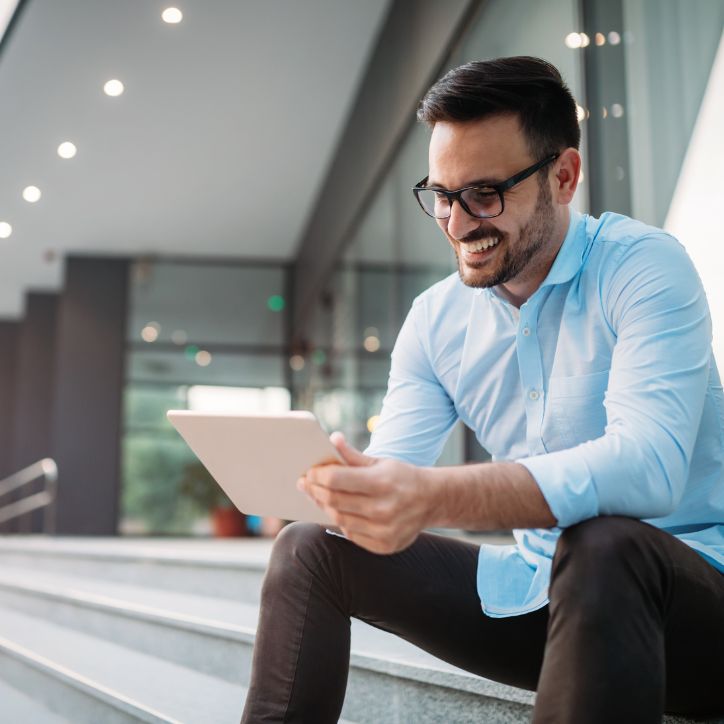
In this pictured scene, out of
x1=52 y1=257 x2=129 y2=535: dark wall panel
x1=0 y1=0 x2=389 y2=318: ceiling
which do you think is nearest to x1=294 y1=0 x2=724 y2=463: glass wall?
x1=0 y1=0 x2=389 y2=318: ceiling

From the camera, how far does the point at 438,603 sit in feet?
3.99

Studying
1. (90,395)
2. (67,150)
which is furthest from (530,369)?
(90,395)

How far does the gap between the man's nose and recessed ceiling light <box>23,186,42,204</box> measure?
6.86 m

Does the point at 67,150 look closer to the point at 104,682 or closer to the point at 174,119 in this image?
the point at 174,119

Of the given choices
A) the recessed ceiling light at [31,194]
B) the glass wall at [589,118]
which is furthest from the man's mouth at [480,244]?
the recessed ceiling light at [31,194]

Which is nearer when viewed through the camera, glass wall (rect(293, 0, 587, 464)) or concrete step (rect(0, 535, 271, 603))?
glass wall (rect(293, 0, 587, 464))

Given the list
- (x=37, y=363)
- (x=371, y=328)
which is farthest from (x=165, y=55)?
(x=37, y=363)

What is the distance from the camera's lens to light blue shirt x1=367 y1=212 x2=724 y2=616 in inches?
37.4

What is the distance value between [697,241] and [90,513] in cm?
767

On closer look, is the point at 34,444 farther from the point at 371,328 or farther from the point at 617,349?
the point at 617,349

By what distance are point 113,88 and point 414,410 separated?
5.01m

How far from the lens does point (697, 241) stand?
6.49 feet

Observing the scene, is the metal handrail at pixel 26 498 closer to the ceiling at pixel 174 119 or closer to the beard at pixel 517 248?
the ceiling at pixel 174 119

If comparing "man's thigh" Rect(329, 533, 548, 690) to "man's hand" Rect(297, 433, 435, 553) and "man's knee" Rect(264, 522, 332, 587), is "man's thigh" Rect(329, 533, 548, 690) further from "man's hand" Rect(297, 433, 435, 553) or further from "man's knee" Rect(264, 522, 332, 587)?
"man's hand" Rect(297, 433, 435, 553)
